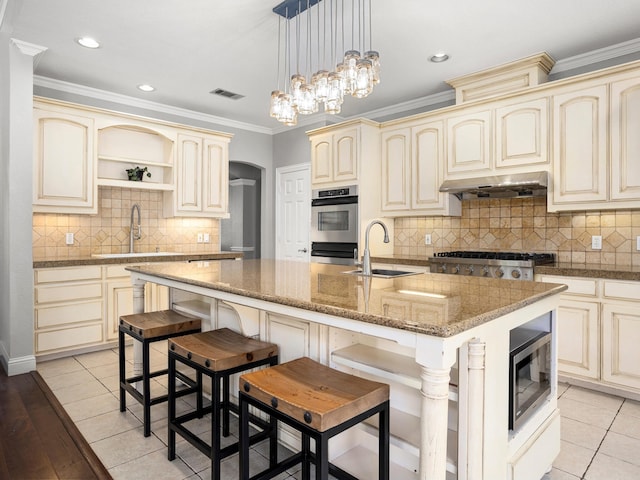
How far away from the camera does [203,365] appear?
1.86 metres

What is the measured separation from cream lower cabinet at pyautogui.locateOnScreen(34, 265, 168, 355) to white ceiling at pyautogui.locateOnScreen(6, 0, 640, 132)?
6.27 feet

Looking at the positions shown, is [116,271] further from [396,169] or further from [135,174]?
[396,169]

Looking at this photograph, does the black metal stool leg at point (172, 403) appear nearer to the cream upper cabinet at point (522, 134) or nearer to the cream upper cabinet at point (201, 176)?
the cream upper cabinet at point (201, 176)

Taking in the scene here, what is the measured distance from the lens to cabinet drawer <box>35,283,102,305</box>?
3545mm

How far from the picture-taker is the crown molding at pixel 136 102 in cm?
416

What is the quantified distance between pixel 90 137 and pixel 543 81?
14.1ft

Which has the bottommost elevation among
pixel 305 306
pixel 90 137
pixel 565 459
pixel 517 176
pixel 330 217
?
pixel 565 459

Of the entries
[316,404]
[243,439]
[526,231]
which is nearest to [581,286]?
[526,231]

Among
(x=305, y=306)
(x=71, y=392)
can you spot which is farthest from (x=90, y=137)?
(x=305, y=306)

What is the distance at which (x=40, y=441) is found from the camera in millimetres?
2246

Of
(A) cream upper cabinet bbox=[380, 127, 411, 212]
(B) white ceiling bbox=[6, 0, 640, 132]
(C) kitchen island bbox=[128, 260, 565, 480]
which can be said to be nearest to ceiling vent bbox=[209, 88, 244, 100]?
(B) white ceiling bbox=[6, 0, 640, 132]

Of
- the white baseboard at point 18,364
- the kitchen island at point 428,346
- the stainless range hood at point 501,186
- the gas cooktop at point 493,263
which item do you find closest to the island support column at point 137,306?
the kitchen island at point 428,346

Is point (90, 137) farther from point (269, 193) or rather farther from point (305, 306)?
point (305, 306)

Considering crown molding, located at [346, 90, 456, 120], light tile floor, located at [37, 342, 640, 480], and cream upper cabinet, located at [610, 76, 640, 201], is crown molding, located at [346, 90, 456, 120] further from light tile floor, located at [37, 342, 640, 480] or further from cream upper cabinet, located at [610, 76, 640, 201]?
light tile floor, located at [37, 342, 640, 480]
